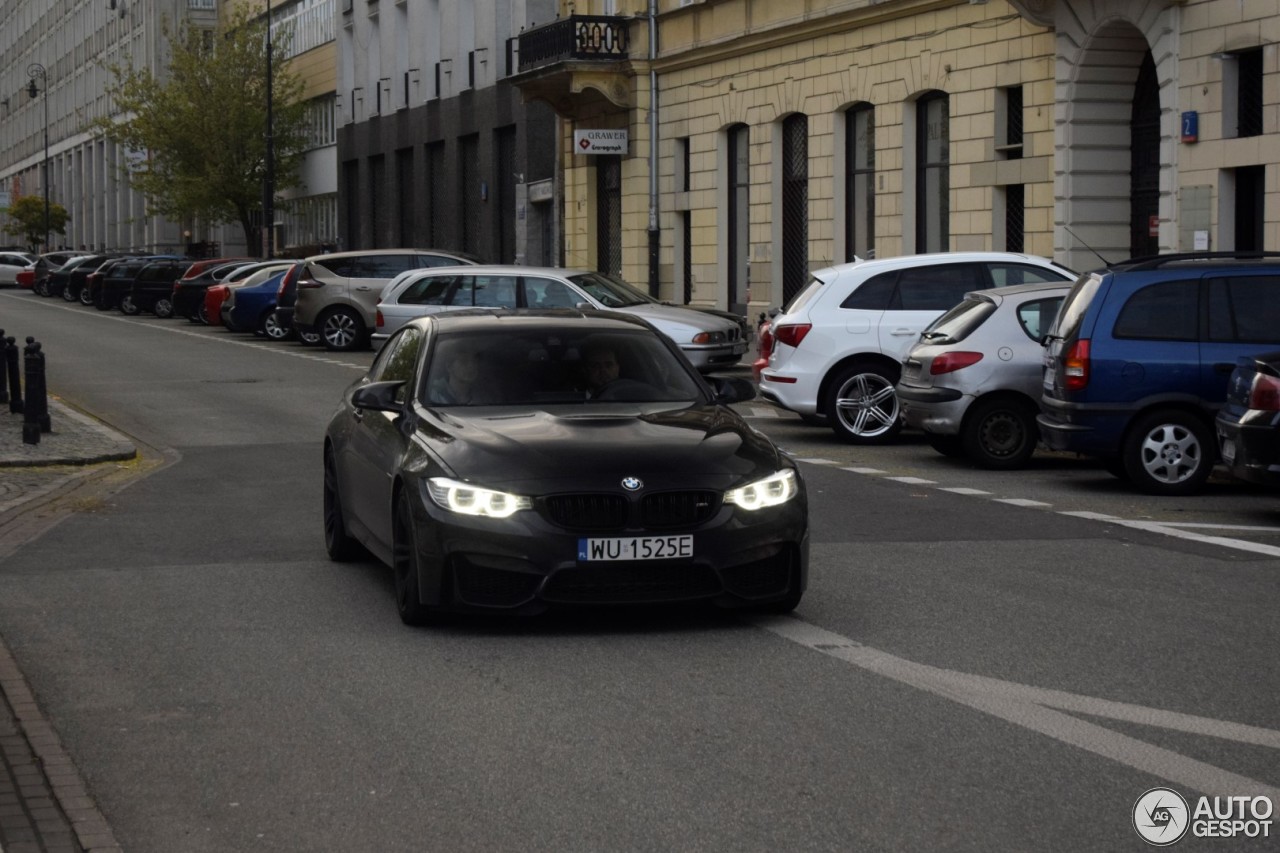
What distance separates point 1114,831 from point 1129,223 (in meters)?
23.0

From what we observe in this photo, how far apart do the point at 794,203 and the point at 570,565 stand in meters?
28.4

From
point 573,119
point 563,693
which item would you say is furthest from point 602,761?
point 573,119

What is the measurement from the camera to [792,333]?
1905cm

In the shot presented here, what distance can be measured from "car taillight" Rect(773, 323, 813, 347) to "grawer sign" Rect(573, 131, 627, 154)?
22.5 m

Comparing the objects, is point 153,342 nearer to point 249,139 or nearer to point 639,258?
point 639,258

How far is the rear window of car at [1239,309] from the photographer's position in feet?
48.2

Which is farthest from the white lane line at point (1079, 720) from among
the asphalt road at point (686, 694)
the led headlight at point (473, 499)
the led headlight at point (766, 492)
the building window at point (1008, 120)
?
the building window at point (1008, 120)

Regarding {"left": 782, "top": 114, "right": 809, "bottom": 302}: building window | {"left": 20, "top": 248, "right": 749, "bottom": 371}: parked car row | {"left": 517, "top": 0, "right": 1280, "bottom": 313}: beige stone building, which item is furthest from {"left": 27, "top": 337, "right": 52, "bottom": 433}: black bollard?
{"left": 782, "top": 114, "right": 809, "bottom": 302}: building window

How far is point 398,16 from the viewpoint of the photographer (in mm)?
61438

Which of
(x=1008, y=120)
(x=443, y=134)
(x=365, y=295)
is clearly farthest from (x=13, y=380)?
(x=443, y=134)

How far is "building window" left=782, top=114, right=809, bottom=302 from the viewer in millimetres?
36000

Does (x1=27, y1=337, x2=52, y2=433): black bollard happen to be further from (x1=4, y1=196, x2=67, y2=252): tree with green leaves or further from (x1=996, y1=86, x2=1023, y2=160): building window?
(x1=4, y1=196, x2=67, y2=252): tree with green leaves

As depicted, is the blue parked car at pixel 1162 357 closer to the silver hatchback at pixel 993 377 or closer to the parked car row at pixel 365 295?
the silver hatchback at pixel 993 377

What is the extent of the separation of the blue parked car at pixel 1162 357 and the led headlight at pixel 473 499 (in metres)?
7.07
